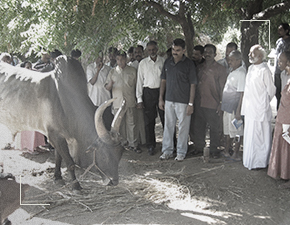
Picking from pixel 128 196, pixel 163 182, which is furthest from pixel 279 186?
pixel 128 196

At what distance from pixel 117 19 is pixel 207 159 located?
9.14 feet

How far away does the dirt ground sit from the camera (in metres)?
3.69

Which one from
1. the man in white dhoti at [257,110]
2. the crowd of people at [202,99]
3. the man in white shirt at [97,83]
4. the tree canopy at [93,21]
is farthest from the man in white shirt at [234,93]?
the man in white shirt at [97,83]

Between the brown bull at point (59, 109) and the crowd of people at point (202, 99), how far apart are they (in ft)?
2.93

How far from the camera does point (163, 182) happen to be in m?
4.77

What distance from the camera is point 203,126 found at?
5.98m

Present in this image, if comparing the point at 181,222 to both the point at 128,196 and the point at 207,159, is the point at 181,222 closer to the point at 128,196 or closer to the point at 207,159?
the point at 128,196

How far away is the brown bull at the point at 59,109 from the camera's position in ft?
14.3

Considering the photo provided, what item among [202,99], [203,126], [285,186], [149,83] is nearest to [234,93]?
[202,99]

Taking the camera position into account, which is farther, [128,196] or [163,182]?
[163,182]

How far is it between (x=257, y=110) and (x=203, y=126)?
129 centimetres

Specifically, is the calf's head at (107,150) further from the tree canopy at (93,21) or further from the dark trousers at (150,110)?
the dark trousers at (150,110)

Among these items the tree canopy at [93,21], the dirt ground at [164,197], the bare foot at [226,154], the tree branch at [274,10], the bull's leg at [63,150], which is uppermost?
the tree branch at [274,10]

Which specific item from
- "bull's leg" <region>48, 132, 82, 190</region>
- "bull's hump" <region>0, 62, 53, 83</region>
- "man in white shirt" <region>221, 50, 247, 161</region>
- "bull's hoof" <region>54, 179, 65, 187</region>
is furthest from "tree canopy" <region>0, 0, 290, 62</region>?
"bull's hoof" <region>54, 179, 65, 187</region>
